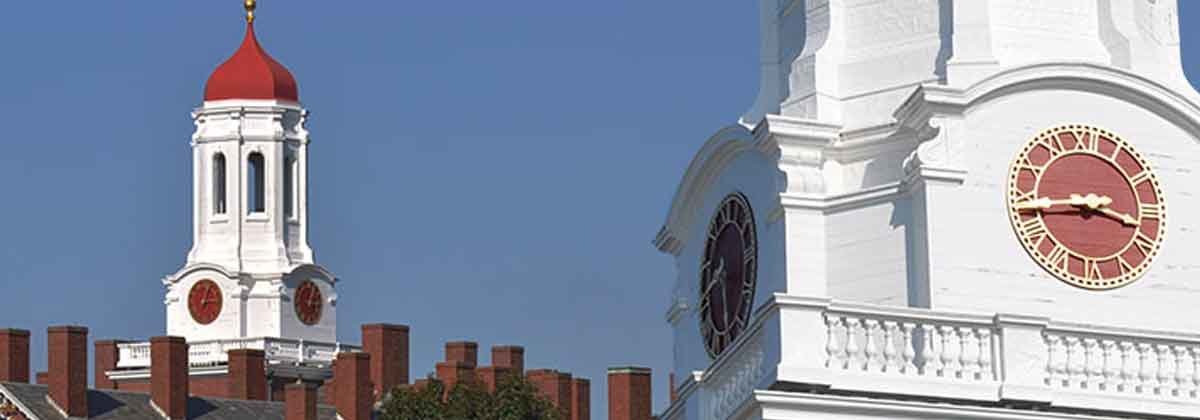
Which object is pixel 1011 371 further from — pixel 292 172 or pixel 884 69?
pixel 292 172

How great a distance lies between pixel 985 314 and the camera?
33.9 meters

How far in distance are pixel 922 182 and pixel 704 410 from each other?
276 cm

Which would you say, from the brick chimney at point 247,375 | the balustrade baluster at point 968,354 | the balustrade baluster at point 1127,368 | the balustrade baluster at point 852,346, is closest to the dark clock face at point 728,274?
the balustrade baluster at point 852,346

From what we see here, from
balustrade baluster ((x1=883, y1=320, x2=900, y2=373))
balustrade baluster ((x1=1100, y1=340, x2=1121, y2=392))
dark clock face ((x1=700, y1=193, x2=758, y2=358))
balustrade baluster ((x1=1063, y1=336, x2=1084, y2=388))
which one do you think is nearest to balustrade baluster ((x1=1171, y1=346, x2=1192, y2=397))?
balustrade baluster ((x1=1100, y1=340, x2=1121, y2=392))

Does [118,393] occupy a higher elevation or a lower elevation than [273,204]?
lower

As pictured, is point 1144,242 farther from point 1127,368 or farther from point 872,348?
point 872,348

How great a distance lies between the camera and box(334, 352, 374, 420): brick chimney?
10750cm

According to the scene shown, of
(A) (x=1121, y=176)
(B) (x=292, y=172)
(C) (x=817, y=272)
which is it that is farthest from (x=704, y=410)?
(B) (x=292, y=172)

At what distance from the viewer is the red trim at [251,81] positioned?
131m

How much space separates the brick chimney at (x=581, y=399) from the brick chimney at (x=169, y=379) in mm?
10093

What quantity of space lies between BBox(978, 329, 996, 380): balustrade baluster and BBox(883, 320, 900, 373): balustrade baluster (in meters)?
0.71

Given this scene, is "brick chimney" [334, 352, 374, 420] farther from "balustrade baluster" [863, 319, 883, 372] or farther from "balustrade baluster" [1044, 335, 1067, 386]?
"balustrade baluster" [863, 319, 883, 372]

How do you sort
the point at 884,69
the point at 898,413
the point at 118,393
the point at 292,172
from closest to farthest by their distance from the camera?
1. the point at 898,413
2. the point at 884,69
3. the point at 118,393
4. the point at 292,172

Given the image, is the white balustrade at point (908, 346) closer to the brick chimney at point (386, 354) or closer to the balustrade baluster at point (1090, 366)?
the balustrade baluster at point (1090, 366)
